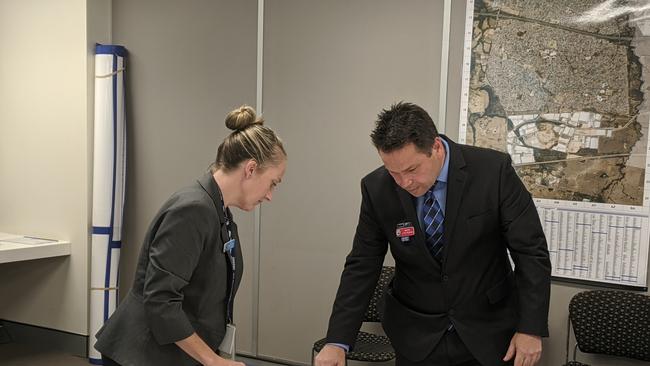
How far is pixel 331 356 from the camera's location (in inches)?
87.2

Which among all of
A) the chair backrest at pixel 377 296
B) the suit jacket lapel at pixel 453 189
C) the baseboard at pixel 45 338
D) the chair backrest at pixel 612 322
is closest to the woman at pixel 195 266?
the suit jacket lapel at pixel 453 189

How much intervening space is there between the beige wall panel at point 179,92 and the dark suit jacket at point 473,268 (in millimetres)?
2016

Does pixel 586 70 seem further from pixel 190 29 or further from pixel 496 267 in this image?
pixel 190 29

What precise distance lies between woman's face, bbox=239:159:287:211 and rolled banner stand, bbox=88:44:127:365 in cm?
257

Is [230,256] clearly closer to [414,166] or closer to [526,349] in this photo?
[414,166]

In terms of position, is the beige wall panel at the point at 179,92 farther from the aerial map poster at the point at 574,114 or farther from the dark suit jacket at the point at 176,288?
the dark suit jacket at the point at 176,288

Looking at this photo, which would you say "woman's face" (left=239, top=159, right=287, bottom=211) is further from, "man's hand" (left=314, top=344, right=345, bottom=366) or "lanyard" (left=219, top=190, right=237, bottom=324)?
"man's hand" (left=314, top=344, right=345, bottom=366)

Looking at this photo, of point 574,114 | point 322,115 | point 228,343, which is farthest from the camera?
point 322,115

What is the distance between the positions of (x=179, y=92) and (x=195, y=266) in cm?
274

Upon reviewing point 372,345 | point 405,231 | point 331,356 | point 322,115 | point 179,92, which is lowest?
point 372,345

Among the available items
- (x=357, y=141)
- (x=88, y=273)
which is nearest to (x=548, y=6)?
(x=357, y=141)

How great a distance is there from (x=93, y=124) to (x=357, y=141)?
1.78 meters

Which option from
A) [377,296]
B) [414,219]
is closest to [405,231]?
[414,219]

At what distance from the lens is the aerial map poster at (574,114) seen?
3.18 meters
